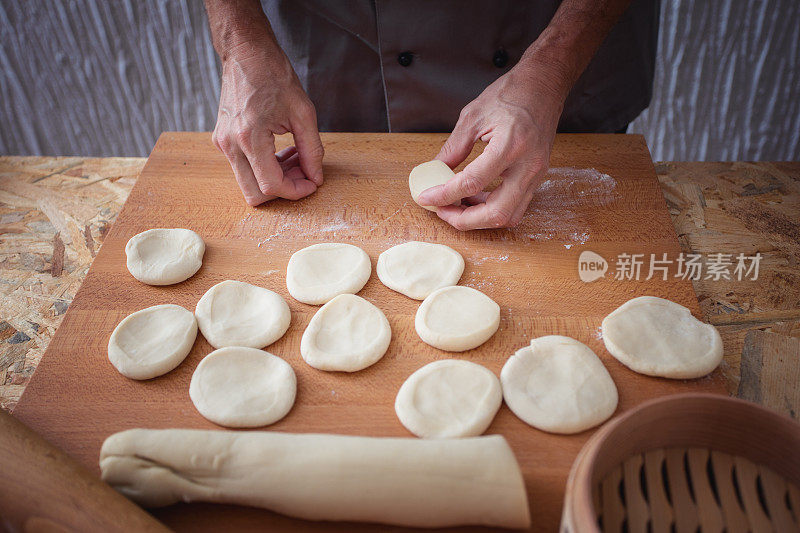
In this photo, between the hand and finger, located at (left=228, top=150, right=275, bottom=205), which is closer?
the hand

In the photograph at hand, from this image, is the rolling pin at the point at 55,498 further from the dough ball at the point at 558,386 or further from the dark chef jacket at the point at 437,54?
the dark chef jacket at the point at 437,54

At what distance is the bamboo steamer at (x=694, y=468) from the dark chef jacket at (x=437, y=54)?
166cm

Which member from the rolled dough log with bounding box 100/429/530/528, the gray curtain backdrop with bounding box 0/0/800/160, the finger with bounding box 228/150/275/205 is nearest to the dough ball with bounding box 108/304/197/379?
the rolled dough log with bounding box 100/429/530/528

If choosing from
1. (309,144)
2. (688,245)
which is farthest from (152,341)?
(688,245)

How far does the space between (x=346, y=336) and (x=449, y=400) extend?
0.36 meters

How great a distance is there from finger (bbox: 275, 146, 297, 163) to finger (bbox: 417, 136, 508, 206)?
0.69m

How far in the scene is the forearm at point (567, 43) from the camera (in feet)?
6.48

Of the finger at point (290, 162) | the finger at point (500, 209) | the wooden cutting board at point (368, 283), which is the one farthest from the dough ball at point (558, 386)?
the finger at point (290, 162)

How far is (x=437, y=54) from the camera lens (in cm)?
235

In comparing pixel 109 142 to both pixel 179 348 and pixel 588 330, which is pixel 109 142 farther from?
pixel 588 330

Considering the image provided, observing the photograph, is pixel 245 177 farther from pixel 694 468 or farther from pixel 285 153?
pixel 694 468

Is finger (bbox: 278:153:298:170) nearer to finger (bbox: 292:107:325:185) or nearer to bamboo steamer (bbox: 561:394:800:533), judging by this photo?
finger (bbox: 292:107:325:185)

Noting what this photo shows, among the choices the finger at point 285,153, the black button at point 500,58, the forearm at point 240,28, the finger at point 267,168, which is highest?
the forearm at point 240,28

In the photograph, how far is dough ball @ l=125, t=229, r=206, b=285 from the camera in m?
1.79
